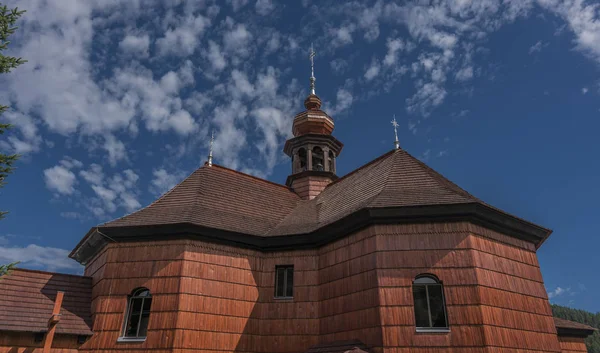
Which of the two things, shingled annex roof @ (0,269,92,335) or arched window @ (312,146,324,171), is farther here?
arched window @ (312,146,324,171)

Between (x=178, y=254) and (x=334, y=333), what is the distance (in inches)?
217

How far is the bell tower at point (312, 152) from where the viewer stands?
21.3 metres

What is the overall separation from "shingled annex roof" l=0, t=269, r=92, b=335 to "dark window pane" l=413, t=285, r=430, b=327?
31.9 ft

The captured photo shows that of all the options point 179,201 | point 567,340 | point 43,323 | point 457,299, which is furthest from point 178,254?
point 567,340

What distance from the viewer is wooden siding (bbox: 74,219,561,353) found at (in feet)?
37.5

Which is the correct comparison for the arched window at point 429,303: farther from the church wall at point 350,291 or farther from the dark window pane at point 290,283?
the dark window pane at point 290,283

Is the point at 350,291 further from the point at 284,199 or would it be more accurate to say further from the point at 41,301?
the point at 41,301

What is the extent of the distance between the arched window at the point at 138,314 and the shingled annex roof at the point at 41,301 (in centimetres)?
113

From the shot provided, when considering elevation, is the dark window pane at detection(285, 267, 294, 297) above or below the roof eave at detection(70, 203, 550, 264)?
below

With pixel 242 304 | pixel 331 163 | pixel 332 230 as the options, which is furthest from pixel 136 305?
pixel 331 163

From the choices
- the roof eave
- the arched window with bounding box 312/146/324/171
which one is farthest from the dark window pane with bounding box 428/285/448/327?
the arched window with bounding box 312/146/324/171

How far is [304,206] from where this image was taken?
18.9 metres

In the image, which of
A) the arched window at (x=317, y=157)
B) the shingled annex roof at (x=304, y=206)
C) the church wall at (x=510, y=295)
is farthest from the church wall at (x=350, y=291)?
the arched window at (x=317, y=157)

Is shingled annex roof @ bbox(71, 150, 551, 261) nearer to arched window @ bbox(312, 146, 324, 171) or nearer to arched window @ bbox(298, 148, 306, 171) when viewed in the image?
arched window @ bbox(312, 146, 324, 171)
